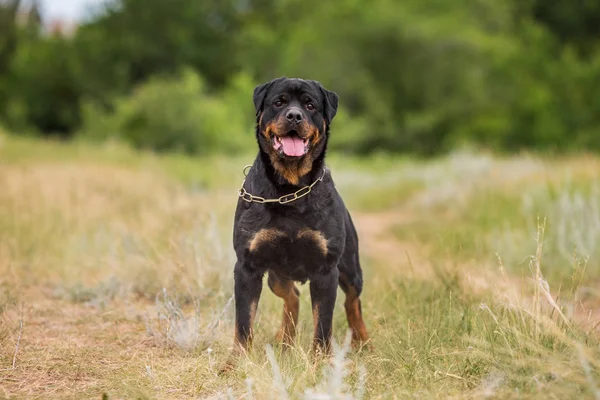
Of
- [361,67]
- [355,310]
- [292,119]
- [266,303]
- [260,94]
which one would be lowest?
[266,303]

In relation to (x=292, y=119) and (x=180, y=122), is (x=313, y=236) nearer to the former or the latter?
(x=292, y=119)

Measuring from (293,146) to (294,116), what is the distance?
167 millimetres

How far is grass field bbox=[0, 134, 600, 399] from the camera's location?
10.9ft

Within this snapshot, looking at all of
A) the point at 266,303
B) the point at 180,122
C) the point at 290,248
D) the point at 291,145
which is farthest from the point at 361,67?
the point at 290,248

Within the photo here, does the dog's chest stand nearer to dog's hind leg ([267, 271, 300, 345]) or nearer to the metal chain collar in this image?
the metal chain collar

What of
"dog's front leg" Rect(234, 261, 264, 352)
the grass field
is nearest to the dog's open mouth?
"dog's front leg" Rect(234, 261, 264, 352)

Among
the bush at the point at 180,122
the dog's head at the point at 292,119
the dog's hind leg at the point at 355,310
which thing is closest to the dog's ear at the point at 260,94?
the dog's head at the point at 292,119

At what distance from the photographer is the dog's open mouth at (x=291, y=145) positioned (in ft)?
12.3

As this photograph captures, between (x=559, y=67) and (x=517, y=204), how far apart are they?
16432mm

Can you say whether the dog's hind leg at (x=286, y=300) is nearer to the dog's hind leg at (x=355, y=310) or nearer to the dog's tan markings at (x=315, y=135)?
the dog's hind leg at (x=355, y=310)

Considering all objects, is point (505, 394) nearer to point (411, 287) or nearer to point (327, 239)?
point (327, 239)

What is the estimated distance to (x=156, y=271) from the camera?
5562 mm

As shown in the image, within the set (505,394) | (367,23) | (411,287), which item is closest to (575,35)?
(367,23)

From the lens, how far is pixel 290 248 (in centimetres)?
374
